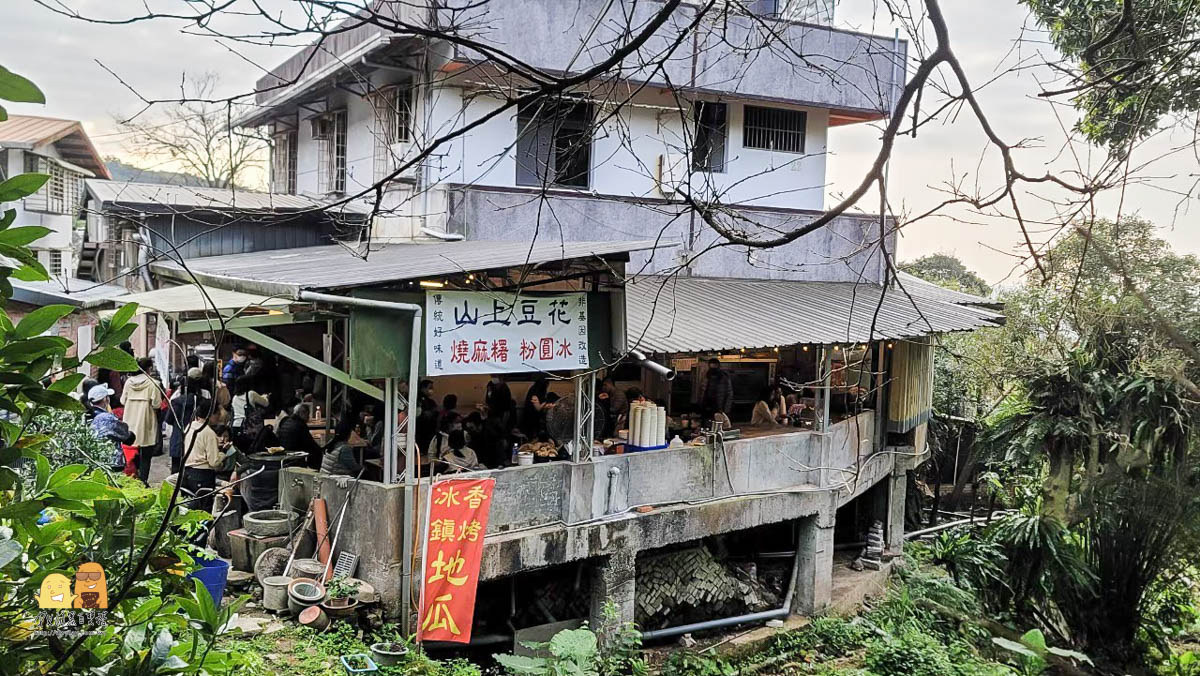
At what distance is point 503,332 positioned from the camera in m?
9.71

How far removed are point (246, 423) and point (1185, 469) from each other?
570 inches

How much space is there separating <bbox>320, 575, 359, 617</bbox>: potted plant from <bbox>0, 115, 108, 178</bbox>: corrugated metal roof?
18.2 metres

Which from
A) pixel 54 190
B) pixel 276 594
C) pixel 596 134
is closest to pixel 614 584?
pixel 276 594

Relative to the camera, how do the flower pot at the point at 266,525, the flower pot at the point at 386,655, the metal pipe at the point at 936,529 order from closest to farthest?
the flower pot at the point at 386,655 → the flower pot at the point at 266,525 → the metal pipe at the point at 936,529

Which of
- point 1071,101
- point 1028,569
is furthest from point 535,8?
point 1028,569

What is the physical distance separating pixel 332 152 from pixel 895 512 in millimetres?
12584

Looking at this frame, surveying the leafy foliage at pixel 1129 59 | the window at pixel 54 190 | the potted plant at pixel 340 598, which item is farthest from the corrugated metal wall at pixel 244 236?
the leafy foliage at pixel 1129 59

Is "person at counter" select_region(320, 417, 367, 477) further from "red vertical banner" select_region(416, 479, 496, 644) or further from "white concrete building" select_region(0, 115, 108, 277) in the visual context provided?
"white concrete building" select_region(0, 115, 108, 277)

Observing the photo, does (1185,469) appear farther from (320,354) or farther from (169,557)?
(169,557)

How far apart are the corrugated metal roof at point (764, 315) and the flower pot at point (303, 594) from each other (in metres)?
3.90

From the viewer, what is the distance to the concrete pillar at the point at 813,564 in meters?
13.7

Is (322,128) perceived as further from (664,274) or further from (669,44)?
(664,274)

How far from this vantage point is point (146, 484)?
11578 millimetres

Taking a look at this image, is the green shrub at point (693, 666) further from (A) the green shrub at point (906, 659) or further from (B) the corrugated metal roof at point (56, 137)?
(B) the corrugated metal roof at point (56, 137)
